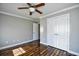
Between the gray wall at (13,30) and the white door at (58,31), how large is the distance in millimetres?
1942

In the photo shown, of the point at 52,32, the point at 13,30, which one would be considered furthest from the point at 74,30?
the point at 13,30

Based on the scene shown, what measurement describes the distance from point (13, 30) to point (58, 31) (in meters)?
2.92

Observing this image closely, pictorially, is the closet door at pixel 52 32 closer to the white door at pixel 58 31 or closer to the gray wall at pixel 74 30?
the white door at pixel 58 31

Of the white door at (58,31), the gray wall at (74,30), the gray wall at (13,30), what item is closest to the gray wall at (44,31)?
the white door at (58,31)

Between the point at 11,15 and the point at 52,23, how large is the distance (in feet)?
9.01

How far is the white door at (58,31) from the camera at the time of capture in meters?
3.25

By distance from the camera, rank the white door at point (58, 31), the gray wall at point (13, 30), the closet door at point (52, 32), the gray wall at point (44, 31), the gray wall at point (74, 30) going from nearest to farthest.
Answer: the gray wall at point (74, 30) < the white door at point (58, 31) < the gray wall at point (13, 30) < the closet door at point (52, 32) < the gray wall at point (44, 31)

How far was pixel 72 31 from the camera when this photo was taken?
2.97m

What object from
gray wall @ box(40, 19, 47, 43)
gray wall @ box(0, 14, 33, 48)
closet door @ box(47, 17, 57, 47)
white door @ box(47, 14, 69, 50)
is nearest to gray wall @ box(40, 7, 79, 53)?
white door @ box(47, 14, 69, 50)

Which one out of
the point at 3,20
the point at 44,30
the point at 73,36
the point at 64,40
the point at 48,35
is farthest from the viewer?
the point at 44,30

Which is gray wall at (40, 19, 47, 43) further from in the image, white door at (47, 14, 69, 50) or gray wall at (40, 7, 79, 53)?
gray wall at (40, 7, 79, 53)

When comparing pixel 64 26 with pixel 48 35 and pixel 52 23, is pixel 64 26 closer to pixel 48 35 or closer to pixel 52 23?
pixel 52 23

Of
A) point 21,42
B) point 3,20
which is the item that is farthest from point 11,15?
point 21,42

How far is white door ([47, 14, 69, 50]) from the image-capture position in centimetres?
325
